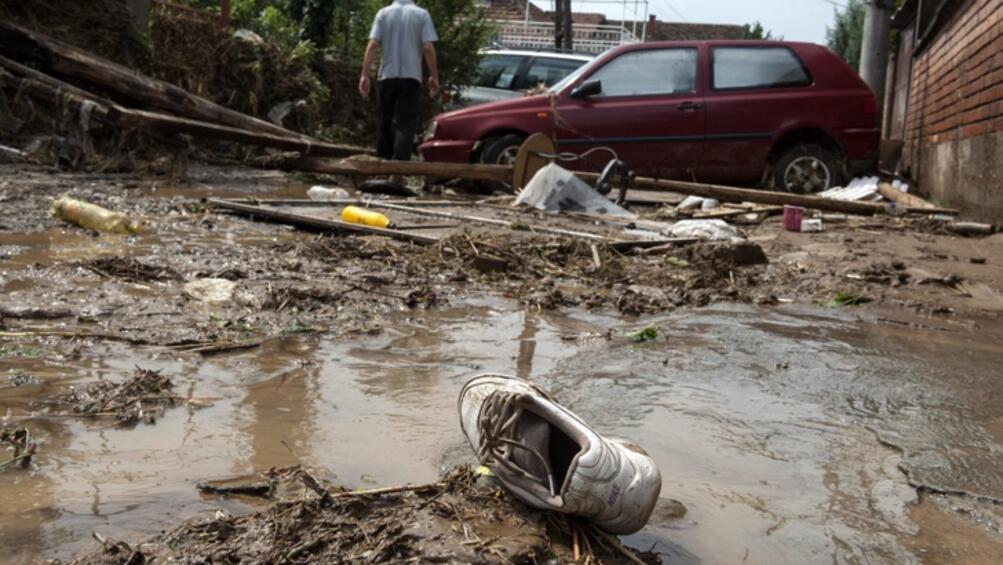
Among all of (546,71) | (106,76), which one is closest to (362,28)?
(546,71)

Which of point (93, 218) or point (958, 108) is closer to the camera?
point (93, 218)

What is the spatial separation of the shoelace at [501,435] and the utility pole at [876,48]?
12.9 m

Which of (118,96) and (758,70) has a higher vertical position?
(758,70)

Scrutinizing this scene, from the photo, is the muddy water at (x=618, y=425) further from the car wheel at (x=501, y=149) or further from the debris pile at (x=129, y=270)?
the car wheel at (x=501, y=149)

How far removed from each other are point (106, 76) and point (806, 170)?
6.96 meters

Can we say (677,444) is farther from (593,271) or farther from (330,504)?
(593,271)

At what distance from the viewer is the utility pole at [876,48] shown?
13.6 m

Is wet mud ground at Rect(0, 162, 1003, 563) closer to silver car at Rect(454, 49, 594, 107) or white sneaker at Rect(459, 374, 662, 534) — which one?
white sneaker at Rect(459, 374, 662, 534)

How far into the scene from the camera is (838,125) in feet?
32.4

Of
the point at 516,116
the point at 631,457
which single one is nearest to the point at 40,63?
the point at 516,116

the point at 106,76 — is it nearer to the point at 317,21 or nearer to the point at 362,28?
the point at 362,28

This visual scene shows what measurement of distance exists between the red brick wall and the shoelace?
272 inches

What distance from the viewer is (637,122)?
9805 mm

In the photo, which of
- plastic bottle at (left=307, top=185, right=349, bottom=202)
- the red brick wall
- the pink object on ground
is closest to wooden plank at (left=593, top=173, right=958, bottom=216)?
the pink object on ground
